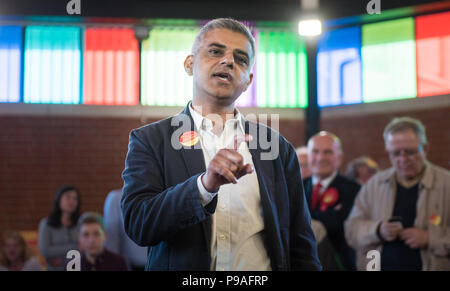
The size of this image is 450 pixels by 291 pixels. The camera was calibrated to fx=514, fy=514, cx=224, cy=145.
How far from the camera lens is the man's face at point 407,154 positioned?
260 cm

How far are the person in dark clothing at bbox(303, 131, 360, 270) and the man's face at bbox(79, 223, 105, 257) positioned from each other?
3.85 ft

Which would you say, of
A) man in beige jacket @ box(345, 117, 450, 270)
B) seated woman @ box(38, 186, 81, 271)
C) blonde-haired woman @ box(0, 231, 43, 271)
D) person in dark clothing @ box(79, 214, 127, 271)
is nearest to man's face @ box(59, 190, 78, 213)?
seated woman @ box(38, 186, 81, 271)

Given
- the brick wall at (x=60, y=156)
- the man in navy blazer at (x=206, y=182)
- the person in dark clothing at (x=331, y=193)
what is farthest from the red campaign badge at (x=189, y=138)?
the brick wall at (x=60, y=156)

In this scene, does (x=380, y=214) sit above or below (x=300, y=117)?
Result: below

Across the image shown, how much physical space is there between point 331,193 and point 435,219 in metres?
0.57

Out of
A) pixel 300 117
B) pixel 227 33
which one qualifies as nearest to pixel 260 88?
pixel 227 33

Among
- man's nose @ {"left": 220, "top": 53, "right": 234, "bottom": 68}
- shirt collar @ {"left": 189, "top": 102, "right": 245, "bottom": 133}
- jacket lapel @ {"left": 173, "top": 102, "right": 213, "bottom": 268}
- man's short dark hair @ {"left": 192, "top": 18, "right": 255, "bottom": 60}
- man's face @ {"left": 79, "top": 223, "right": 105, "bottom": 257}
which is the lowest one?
man's face @ {"left": 79, "top": 223, "right": 105, "bottom": 257}

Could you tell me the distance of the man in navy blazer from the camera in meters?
1.10

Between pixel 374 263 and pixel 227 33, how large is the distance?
142 cm

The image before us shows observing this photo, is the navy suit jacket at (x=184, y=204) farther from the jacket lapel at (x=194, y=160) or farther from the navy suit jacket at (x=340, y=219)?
the navy suit jacket at (x=340, y=219)

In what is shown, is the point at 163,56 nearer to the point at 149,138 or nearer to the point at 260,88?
the point at 260,88

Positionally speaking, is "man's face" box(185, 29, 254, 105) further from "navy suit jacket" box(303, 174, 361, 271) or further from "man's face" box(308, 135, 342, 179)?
"man's face" box(308, 135, 342, 179)

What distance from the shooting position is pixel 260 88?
2785mm

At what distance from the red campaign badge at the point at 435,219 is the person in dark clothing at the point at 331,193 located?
0.44 meters
